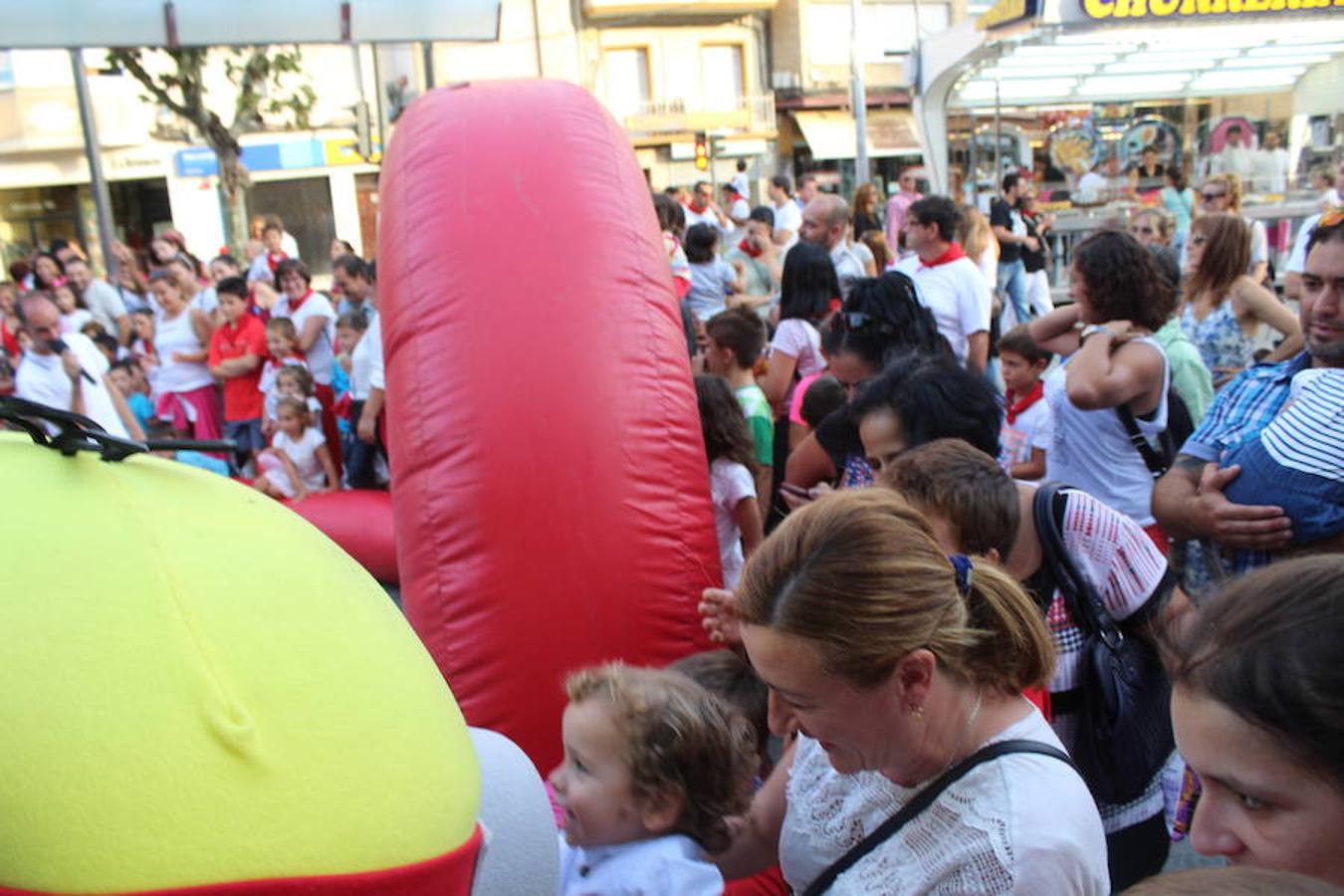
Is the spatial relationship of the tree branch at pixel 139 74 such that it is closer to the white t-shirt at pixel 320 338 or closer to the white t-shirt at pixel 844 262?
the white t-shirt at pixel 320 338

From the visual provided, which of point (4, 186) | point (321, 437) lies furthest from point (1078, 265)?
point (4, 186)

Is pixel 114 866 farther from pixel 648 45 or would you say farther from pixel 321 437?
pixel 648 45

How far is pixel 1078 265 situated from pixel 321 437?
15.6 feet

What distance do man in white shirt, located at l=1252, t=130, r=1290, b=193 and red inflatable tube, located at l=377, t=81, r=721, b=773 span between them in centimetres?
1226

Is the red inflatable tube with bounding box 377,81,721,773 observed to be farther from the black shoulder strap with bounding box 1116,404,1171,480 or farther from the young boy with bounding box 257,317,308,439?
the young boy with bounding box 257,317,308,439

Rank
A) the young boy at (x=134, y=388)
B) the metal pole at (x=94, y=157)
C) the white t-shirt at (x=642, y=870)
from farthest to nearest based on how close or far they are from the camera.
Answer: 1. the metal pole at (x=94, y=157)
2. the young boy at (x=134, y=388)
3. the white t-shirt at (x=642, y=870)

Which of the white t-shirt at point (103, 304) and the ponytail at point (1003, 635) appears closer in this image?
the ponytail at point (1003, 635)

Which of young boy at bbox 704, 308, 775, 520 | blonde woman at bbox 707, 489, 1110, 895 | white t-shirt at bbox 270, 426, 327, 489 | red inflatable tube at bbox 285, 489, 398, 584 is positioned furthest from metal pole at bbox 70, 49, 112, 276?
blonde woman at bbox 707, 489, 1110, 895

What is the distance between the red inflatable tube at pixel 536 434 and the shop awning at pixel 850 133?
30301mm

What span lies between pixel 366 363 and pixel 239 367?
1.57 metres

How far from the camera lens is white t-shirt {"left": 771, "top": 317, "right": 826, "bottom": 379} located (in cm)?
498

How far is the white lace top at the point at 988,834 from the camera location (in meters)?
1.36

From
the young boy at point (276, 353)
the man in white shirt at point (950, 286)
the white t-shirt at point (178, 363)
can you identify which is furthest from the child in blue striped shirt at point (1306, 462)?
the white t-shirt at point (178, 363)

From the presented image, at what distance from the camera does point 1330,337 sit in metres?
2.33
